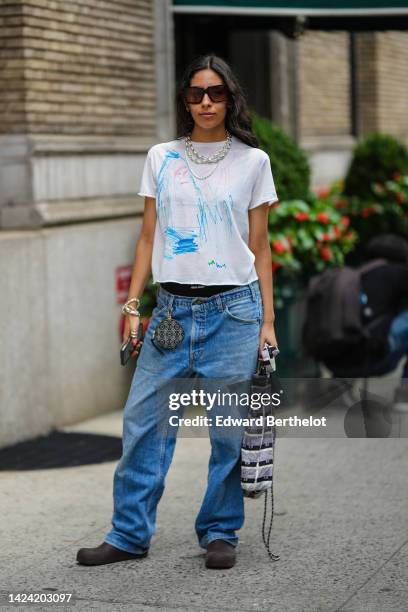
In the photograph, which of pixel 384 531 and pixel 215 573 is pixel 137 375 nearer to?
pixel 215 573

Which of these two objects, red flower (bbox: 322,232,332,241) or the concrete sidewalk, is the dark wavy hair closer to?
the concrete sidewalk

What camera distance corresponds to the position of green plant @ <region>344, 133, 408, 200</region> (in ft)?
A: 39.5

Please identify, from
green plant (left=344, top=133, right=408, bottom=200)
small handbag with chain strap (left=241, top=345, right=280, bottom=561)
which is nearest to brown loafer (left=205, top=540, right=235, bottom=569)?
small handbag with chain strap (left=241, top=345, right=280, bottom=561)

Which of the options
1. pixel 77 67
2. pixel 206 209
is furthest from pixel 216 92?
pixel 77 67

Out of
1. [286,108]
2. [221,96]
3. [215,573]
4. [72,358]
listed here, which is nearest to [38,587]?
[215,573]

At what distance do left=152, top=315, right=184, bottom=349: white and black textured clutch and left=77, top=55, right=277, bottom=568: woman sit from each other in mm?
12

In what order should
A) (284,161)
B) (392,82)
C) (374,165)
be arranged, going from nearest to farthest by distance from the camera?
(284,161), (374,165), (392,82)

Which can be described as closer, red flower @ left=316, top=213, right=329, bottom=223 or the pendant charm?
the pendant charm

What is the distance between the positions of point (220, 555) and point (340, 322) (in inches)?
119

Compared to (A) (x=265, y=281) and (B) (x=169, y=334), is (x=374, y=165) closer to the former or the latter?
(A) (x=265, y=281)

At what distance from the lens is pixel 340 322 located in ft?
25.1

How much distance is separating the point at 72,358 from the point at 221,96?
357cm

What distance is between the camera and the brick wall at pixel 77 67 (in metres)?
7.62

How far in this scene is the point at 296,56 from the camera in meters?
12.5
